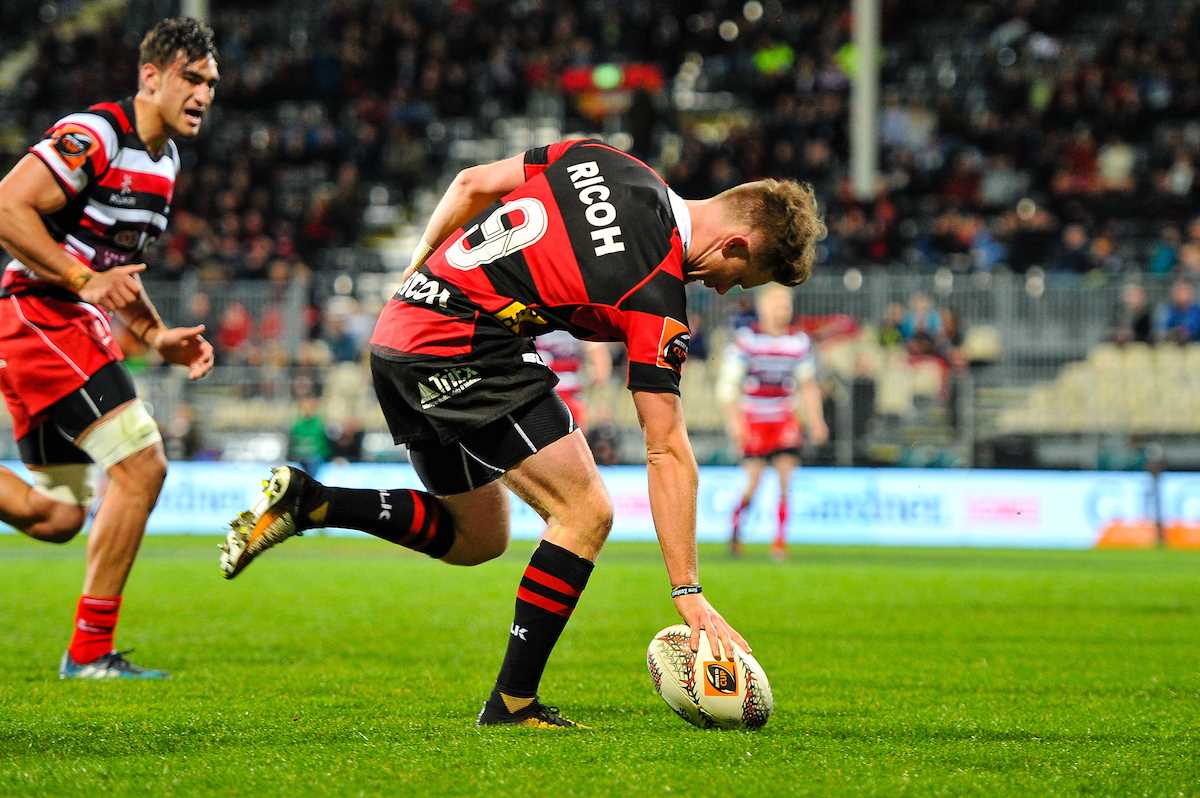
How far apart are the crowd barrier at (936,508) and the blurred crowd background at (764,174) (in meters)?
0.69

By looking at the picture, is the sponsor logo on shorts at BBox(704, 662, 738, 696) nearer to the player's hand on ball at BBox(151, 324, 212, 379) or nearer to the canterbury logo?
the canterbury logo

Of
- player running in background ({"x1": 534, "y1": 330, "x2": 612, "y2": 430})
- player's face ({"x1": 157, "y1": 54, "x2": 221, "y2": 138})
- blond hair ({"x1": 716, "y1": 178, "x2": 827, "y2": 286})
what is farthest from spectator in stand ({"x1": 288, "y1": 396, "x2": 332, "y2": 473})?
blond hair ({"x1": 716, "y1": 178, "x2": 827, "y2": 286})

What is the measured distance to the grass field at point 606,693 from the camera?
4.41m

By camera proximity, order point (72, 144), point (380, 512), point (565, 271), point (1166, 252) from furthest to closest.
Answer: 1. point (1166, 252)
2. point (72, 144)
3. point (380, 512)
4. point (565, 271)

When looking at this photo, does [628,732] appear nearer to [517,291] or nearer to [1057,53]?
[517,291]

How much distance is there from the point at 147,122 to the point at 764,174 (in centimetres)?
2000

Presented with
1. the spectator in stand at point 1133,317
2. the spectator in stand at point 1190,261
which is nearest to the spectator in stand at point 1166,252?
the spectator in stand at point 1190,261

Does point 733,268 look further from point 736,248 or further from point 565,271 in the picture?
point 565,271

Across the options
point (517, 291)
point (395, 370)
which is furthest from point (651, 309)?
point (395, 370)

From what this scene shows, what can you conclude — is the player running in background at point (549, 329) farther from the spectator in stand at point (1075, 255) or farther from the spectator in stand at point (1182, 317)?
the spectator in stand at point (1075, 255)

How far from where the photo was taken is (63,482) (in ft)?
22.6

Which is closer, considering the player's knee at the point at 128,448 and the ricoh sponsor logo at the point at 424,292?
the ricoh sponsor logo at the point at 424,292

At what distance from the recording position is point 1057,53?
88.9 feet

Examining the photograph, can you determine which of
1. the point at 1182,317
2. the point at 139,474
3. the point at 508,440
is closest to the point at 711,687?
the point at 508,440
